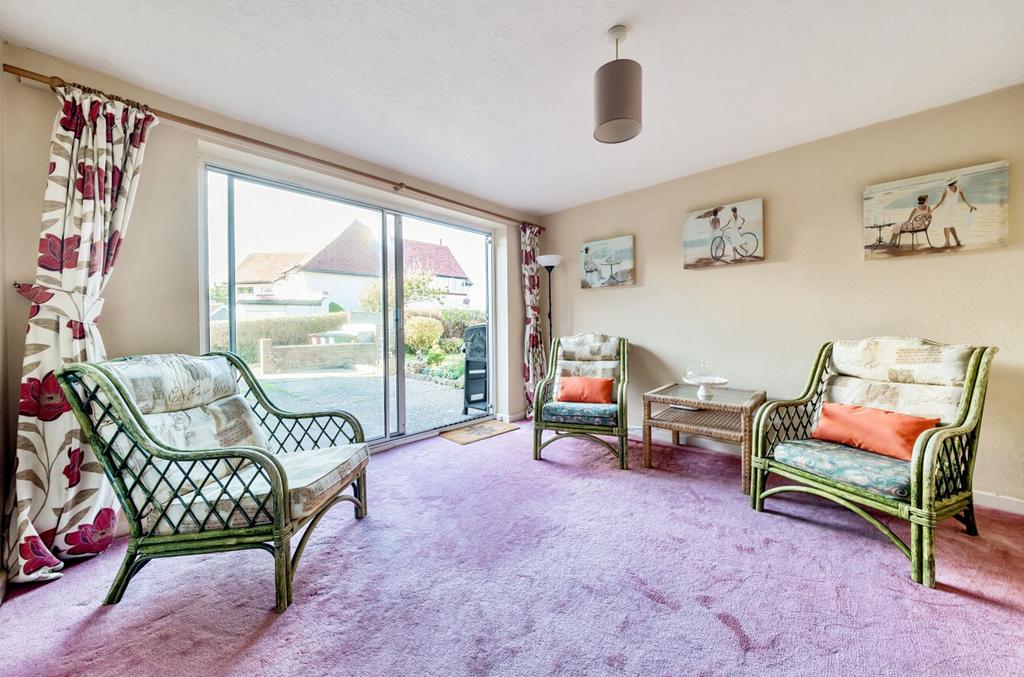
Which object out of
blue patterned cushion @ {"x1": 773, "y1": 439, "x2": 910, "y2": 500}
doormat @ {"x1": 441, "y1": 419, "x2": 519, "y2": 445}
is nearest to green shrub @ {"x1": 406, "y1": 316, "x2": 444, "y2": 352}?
doormat @ {"x1": 441, "y1": 419, "x2": 519, "y2": 445}

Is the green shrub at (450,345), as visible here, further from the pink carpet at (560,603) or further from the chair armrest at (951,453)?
the chair armrest at (951,453)

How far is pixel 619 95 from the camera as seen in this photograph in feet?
5.44

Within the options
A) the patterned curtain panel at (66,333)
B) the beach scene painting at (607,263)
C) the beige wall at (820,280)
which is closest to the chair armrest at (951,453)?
the beige wall at (820,280)

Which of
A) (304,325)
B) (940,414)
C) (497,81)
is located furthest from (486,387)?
(940,414)

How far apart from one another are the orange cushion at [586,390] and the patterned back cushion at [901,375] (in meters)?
1.41

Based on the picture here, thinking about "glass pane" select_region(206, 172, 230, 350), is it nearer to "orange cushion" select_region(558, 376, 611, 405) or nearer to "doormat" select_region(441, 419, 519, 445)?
"doormat" select_region(441, 419, 519, 445)

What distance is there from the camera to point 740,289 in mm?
3076

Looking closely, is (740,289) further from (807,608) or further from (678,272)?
(807,608)

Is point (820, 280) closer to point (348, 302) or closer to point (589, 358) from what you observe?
point (589, 358)

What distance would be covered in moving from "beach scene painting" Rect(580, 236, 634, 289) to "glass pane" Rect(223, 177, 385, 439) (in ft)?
6.68

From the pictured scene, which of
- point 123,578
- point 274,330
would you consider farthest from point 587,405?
point 123,578

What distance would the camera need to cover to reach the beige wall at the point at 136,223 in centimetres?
173

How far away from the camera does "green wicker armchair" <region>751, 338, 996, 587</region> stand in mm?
1606

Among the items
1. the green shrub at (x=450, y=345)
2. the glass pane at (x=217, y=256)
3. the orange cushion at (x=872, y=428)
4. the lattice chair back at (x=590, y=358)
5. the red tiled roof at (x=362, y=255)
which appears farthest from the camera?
the green shrub at (x=450, y=345)
